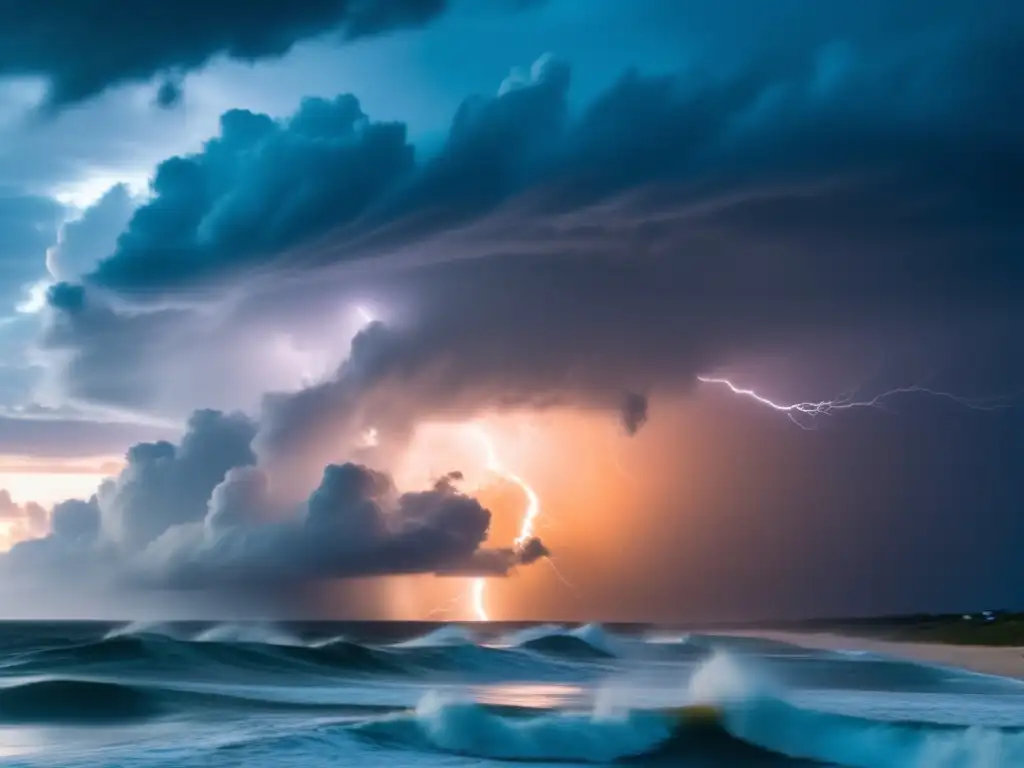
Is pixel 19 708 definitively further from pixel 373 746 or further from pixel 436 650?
pixel 436 650

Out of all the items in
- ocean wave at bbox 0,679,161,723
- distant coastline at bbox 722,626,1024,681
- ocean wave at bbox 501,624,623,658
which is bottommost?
distant coastline at bbox 722,626,1024,681

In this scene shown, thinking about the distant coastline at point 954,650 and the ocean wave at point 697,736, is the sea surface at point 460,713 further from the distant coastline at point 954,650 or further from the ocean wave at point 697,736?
the distant coastline at point 954,650

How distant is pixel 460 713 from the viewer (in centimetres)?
3027

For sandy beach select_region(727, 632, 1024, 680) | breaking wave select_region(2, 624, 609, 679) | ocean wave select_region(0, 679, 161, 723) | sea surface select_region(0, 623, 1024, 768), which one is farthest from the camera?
sandy beach select_region(727, 632, 1024, 680)

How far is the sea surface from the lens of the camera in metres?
27.6

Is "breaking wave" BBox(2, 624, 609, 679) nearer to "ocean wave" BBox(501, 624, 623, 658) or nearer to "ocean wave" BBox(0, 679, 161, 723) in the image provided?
"ocean wave" BBox(0, 679, 161, 723)

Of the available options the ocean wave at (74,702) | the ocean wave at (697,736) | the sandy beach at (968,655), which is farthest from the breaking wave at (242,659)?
the ocean wave at (697,736)

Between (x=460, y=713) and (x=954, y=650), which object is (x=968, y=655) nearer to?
(x=954, y=650)

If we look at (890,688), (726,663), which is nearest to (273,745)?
(726,663)

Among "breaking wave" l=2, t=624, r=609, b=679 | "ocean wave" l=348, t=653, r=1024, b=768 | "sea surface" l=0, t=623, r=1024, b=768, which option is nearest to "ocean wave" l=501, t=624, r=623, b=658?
"breaking wave" l=2, t=624, r=609, b=679

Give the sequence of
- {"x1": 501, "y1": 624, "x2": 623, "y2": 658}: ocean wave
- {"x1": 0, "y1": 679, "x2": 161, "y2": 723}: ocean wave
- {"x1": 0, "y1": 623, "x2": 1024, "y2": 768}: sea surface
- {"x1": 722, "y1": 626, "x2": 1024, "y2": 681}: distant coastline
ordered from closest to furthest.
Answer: {"x1": 0, "y1": 623, "x2": 1024, "y2": 768}: sea surface
{"x1": 0, "y1": 679, "x2": 161, "y2": 723}: ocean wave
{"x1": 722, "y1": 626, "x2": 1024, "y2": 681}: distant coastline
{"x1": 501, "y1": 624, "x2": 623, "y2": 658}: ocean wave

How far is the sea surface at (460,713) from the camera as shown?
2758 cm

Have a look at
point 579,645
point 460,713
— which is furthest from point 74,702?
point 579,645

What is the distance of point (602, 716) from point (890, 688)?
1925 centimetres
